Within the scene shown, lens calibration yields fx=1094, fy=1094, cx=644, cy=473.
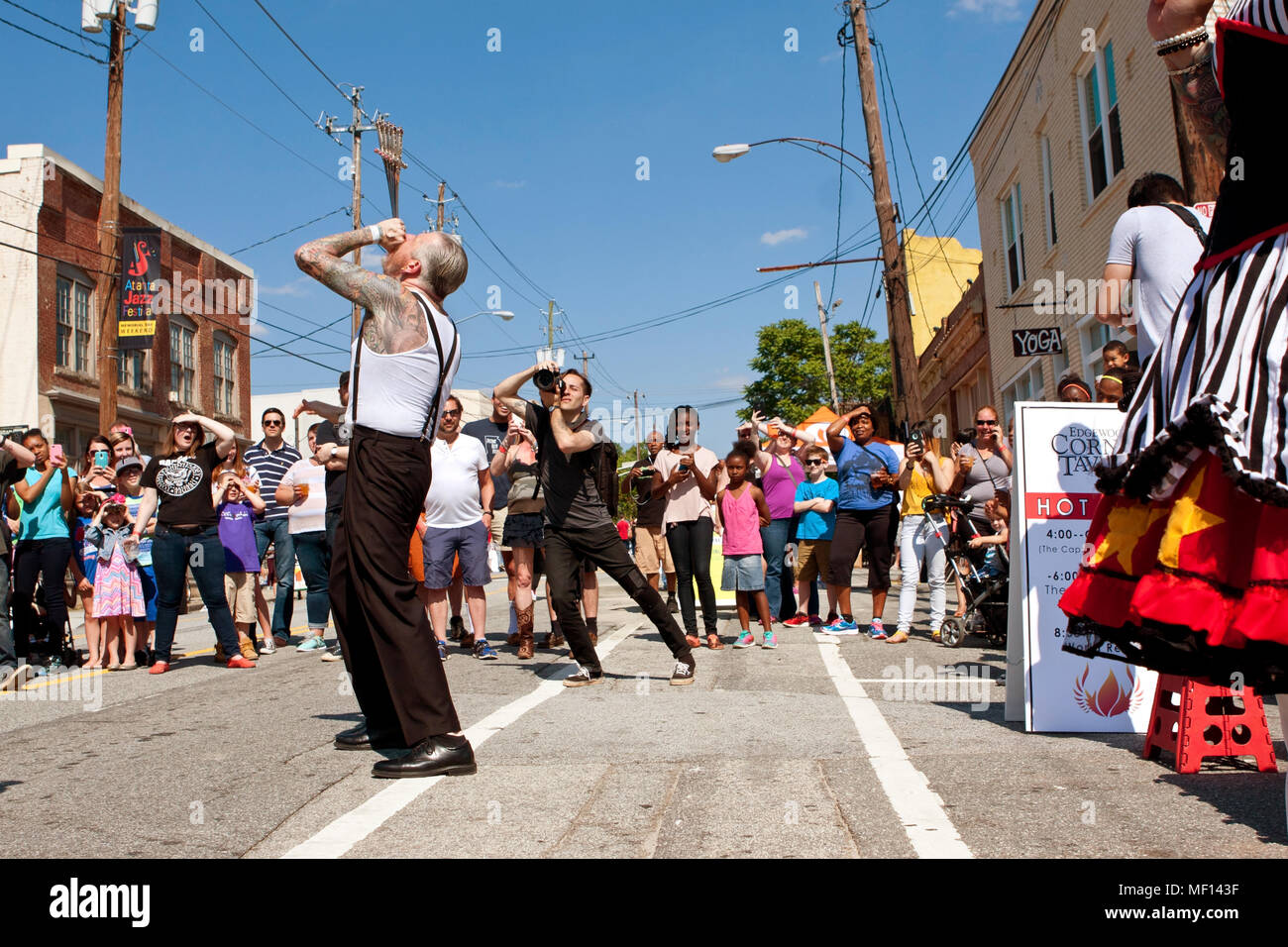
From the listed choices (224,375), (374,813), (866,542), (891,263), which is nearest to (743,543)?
(866,542)

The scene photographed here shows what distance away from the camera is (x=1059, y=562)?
5.04 m

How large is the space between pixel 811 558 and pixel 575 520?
4647 mm

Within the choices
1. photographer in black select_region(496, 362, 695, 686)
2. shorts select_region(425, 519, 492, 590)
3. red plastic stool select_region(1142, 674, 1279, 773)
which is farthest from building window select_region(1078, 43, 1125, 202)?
red plastic stool select_region(1142, 674, 1279, 773)

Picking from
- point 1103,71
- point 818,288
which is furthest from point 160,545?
point 818,288

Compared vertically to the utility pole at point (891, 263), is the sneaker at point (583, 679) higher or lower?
lower

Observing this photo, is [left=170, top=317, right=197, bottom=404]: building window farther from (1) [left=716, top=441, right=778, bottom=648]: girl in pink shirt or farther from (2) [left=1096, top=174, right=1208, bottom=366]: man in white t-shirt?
(2) [left=1096, top=174, right=1208, bottom=366]: man in white t-shirt

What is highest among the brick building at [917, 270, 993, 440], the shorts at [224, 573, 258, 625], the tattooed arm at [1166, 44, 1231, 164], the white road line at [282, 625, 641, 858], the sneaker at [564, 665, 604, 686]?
the brick building at [917, 270, 993, 440]

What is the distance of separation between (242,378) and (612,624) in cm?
3004

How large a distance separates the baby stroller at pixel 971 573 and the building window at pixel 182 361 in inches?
1118

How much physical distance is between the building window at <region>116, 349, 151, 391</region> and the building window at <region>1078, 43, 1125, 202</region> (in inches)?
955

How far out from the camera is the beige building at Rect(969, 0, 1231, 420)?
14.5 metres

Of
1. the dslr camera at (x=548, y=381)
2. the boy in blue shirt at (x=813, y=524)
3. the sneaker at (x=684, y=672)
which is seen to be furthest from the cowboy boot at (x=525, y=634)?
the boy in blue shirt at (x=813, y=524)

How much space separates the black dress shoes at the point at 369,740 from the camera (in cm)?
465

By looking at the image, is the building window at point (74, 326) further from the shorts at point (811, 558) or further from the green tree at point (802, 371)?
the green tree at point (802, 371)
